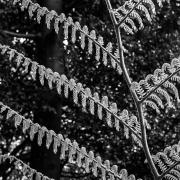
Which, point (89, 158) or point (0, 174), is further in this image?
point (0, 174)

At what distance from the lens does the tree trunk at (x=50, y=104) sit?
4992mm

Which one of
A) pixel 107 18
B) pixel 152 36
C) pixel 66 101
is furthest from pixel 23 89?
pixel 152 36

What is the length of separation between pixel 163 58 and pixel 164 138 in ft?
3.81

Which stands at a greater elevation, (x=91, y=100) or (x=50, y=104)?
(x=91, y=100)

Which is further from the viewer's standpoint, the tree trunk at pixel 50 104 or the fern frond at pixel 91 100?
the tree trunk at pixel 50 104

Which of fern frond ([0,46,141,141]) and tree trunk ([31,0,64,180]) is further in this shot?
tree trunk ([31,0,64,180])

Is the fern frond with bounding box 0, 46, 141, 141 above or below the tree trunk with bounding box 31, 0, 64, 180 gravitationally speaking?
above

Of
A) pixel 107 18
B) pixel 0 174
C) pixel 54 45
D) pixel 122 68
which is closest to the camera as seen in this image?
pixel 122 68

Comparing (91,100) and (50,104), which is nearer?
(91,100)

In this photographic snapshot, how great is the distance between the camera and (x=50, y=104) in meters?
5.19

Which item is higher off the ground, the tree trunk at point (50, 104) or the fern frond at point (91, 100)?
the fern frond at point (91, 100)

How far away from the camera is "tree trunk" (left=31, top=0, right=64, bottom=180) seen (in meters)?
4.99

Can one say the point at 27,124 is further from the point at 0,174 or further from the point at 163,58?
the point at 0,174

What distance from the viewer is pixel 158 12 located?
596cm
